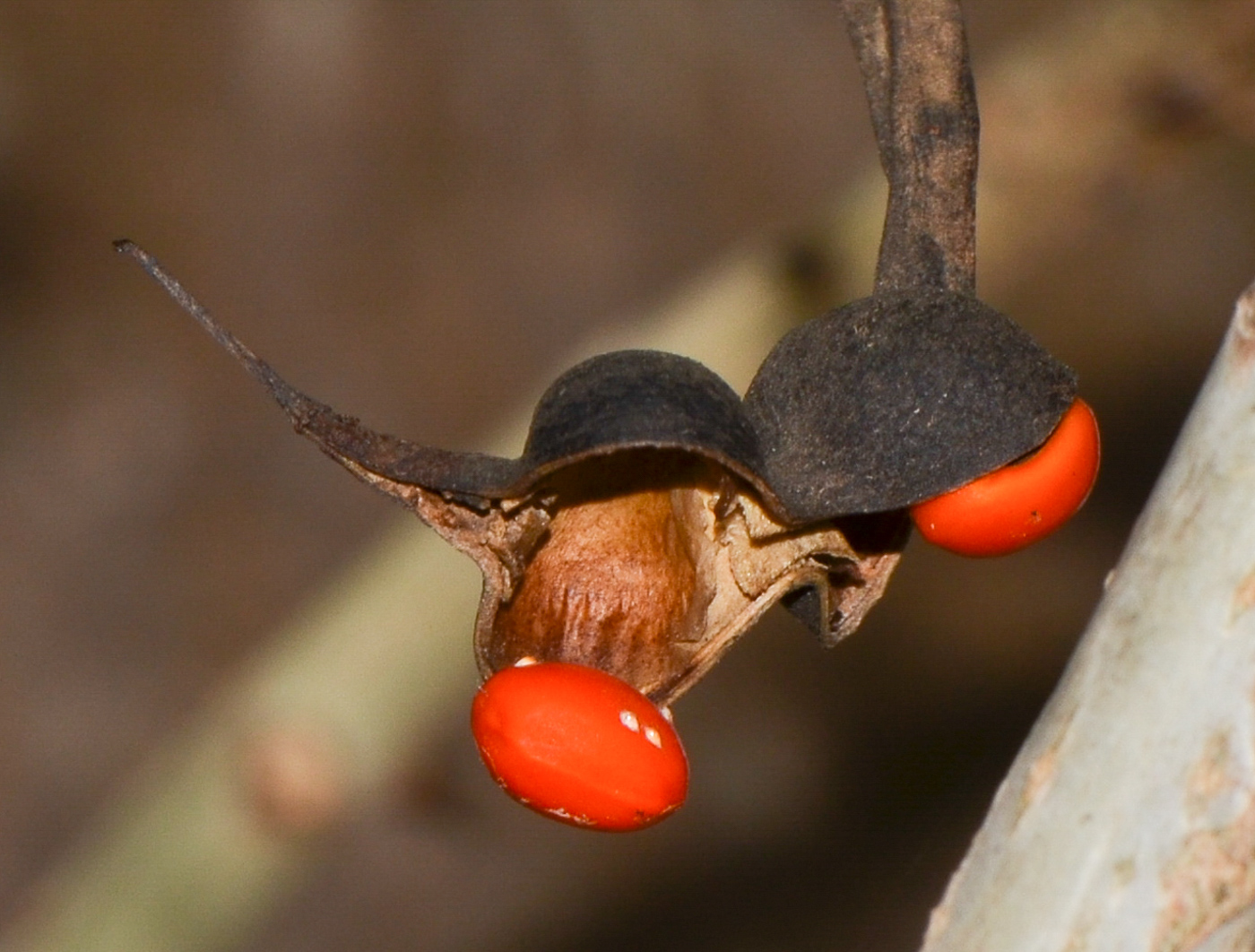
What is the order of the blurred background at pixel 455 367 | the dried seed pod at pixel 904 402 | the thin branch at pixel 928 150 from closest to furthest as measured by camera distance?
the dried seed pod at pixel 904 402, the thin branch at pixel 928 150, the blurred background at pixel 455 367

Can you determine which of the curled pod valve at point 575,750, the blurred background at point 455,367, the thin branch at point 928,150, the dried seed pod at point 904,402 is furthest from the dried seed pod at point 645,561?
the blurred background at point 455,367

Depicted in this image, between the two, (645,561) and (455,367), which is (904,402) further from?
(455,367)

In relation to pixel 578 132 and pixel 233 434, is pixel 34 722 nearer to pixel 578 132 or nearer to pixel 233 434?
pixel 233 434

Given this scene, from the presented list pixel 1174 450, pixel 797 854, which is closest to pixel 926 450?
pixel 1174 450

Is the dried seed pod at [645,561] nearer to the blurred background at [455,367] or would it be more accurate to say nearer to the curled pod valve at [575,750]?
the curled pod valve at [575,750]

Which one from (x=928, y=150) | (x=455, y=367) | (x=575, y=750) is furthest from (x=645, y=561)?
(x=455, y=367)

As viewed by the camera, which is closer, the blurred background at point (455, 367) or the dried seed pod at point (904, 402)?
the dried seed pod at point (904, 402)
